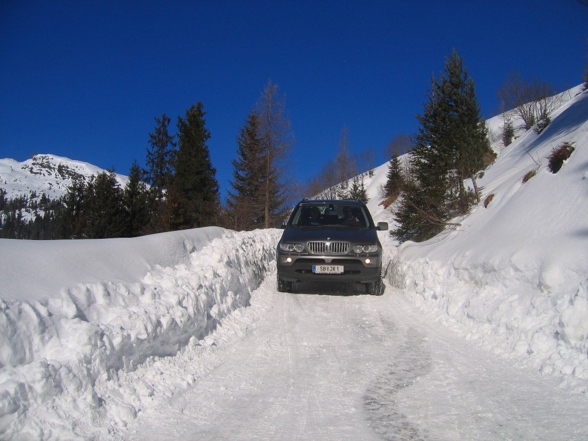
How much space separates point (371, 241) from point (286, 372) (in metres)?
4.18

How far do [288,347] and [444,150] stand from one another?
47.1ft

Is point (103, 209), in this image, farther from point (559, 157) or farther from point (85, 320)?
point (85, 320)

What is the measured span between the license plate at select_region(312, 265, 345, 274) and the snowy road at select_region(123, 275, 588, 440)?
1972 mm

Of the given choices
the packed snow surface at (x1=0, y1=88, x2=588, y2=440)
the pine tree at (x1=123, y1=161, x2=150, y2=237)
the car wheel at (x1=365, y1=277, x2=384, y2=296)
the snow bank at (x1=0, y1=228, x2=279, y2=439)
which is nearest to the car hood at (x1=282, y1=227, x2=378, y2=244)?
the car wheel at (x1=365, y1=277, x2=384, y2=296)

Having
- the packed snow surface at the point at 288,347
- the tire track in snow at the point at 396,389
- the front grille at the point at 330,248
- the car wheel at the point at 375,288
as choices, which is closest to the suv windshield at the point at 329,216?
the front grille at the point at 330,248

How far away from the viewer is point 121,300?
4.32 metres

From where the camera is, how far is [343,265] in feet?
25.7

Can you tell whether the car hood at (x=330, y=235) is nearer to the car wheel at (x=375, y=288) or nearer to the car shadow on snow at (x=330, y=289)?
the car wheel at (x=375, y=288)

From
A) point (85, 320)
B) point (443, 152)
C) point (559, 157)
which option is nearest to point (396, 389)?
point (85, 320)

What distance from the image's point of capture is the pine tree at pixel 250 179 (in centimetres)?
2432

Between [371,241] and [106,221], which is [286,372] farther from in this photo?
[106,221]

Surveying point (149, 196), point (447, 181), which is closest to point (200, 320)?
point (447, 181)

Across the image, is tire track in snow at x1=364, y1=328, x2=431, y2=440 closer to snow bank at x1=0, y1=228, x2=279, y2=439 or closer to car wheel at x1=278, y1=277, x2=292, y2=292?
snow bank at x1=0, y1=228, x2=279, y2=439

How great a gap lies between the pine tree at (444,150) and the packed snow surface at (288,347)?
770cm
